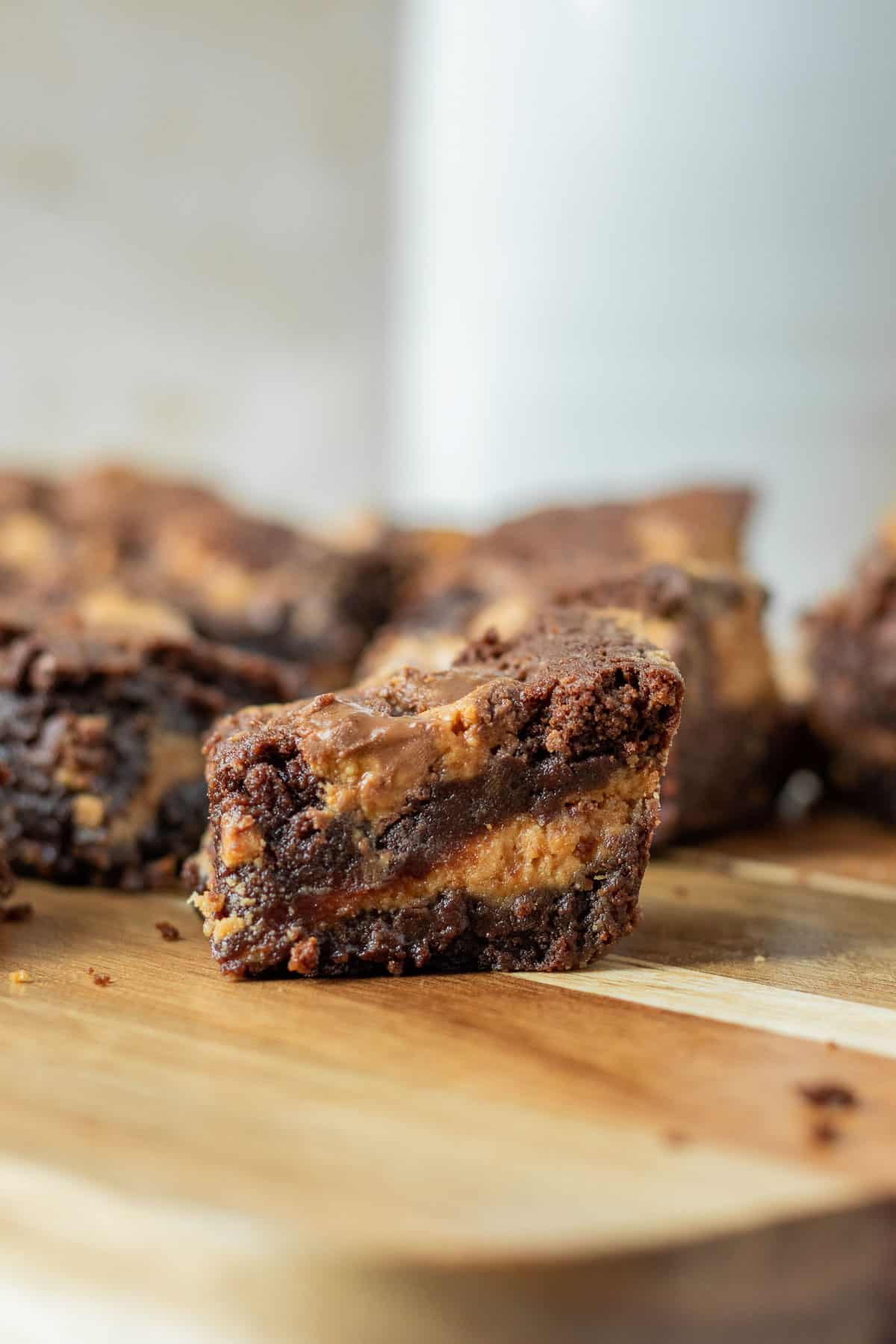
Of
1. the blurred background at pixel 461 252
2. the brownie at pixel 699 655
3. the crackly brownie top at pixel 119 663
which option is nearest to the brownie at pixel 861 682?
the brownie at pixel 699 655

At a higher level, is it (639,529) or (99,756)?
(639,529)

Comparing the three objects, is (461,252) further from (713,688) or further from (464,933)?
(464,933)

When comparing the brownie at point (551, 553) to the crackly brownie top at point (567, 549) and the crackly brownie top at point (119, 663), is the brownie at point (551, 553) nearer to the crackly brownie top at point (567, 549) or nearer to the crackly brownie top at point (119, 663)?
the crackly brownie top at point (567, 549)

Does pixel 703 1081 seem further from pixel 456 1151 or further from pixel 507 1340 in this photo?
pixel 507 1340

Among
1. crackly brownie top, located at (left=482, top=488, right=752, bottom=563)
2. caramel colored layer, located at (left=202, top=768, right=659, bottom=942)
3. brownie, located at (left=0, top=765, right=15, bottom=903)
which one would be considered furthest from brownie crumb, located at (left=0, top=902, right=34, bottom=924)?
crackly brownie top, located at (left=482, top=488, right=752, bottom=563)

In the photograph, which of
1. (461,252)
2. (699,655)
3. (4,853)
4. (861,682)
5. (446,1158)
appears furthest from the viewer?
(461,252)

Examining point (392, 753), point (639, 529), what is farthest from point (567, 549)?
point (392, 753)

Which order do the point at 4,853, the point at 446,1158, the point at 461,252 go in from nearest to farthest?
the point at 446,1158 → the point at 4,853 → the point at 461,252
